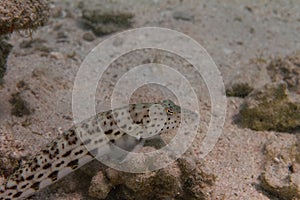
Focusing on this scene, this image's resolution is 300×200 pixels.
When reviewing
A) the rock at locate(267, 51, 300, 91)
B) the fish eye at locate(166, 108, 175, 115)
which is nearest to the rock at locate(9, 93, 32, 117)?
the fish eye at locate(166, 108, 175, 115)

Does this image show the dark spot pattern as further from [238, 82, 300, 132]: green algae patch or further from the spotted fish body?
[238, 82, 300, 132]: green algae patch

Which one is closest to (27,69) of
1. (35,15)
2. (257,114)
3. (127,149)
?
(35,15)

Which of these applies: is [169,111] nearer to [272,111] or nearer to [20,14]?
[272,111]

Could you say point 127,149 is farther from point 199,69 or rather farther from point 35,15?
point 199,69

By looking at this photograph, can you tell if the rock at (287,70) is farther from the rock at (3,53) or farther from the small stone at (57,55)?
the rock at (3,53)

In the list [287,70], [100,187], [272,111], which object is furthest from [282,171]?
[287,70]

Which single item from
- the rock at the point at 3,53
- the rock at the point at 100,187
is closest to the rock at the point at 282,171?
the rock at the point at 100,187
